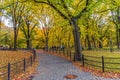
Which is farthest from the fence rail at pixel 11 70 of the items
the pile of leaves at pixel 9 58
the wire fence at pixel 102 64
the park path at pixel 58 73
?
the wire fence at pixel 102 64

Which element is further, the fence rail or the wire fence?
the wire fence

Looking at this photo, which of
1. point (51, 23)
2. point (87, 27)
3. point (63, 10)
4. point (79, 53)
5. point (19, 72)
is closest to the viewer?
point (19, 72)

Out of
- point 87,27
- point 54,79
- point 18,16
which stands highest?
point 18,16

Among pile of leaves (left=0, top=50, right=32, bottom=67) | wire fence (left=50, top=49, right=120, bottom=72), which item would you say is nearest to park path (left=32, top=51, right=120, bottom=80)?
wire fence (left=50, top=49, right=120, bottom=72)

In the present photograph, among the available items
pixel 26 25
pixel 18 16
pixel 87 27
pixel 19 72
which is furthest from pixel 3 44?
pixel 19 72

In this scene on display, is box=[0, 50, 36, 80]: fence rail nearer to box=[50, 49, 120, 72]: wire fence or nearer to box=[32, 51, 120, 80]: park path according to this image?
box=[32, 51, 120, 80]: park path

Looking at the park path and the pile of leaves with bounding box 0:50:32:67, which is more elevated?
the pile of leaves with bounding box 0:50:32:67

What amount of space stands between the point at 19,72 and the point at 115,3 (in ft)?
54.8

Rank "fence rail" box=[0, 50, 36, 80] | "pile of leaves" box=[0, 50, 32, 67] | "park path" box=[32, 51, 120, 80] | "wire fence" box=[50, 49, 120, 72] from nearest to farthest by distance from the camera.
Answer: "fence rail" box=[0, 50, 36, 80] < "park path" box=[32, 51, 120, 80] < "wire fence" box=[50, 49, 120, 72] < "pile of leaves" box=[0, 50, 32, 67]

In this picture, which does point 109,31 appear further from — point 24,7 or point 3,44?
point 3,44

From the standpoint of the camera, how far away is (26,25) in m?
57.4

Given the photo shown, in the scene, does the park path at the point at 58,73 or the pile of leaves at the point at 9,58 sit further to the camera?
the pile of leaves at the point at 9,58

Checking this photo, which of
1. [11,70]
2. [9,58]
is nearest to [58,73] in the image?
[11,70]

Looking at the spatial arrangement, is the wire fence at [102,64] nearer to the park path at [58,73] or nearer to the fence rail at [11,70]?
the park path at [58,73]
